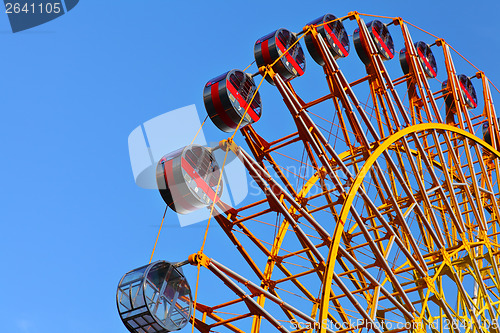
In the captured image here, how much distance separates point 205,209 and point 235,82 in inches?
140

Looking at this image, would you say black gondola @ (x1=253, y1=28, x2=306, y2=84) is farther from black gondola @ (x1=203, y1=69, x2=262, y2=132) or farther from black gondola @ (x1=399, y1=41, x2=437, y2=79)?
black gondola @ (x1=399, y1=41, x2=437, y2=79)

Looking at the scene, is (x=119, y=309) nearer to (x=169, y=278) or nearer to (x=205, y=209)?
(x=169, y=278)

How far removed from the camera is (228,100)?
18.2 metres

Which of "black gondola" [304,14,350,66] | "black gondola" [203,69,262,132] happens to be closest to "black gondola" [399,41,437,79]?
"black gondola" [304,14,350,66]

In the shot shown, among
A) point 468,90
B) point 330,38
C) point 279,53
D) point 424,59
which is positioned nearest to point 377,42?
point 330,38

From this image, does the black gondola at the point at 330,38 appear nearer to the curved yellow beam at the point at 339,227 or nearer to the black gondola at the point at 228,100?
the black gondola at the point at 228,100

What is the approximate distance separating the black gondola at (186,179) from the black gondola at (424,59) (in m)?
10.4

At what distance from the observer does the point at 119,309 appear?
1609 cm

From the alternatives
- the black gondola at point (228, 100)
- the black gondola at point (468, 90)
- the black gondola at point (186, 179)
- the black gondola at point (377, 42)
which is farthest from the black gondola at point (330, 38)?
the black gondola at point (468, 90)

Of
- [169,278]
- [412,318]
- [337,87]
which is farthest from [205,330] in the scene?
[337,87]

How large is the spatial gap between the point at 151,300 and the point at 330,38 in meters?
10.3

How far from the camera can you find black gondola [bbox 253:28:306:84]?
2022cm

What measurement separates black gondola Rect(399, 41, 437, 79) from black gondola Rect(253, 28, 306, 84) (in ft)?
19.7

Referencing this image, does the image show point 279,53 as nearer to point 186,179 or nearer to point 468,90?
point 186,179
